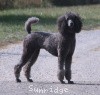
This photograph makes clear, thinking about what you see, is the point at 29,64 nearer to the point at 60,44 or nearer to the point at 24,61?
the point at 24,61

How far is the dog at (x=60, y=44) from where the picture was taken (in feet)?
33.0

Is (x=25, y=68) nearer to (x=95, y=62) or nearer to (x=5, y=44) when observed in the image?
(x=95, y=62)

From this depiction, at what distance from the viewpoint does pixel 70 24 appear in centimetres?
994

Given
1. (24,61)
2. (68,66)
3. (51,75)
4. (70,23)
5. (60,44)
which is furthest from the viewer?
(51,75)

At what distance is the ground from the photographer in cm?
972

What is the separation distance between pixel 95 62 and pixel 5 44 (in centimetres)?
464

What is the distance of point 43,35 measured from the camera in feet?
34.4

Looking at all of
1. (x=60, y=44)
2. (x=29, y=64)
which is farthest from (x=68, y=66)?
(x=29, y=64)

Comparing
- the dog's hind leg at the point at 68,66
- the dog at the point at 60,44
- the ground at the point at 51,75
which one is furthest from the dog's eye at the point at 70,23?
the ground at the point at 51,75

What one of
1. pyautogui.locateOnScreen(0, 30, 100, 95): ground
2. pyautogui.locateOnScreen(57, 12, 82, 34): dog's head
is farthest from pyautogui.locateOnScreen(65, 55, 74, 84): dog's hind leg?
pyautogui.locateOnScreen(57, 12, 82, 34): dog's head

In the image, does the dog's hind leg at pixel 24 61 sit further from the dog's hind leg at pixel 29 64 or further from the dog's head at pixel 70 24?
the dog's head at pixel 70 24

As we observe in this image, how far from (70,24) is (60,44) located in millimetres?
500

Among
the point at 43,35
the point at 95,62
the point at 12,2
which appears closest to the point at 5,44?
the point at 95,62

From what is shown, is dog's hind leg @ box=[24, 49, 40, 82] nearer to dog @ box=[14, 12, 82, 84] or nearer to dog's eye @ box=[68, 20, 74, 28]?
dog @ box=[14, 12, 82, 84]
